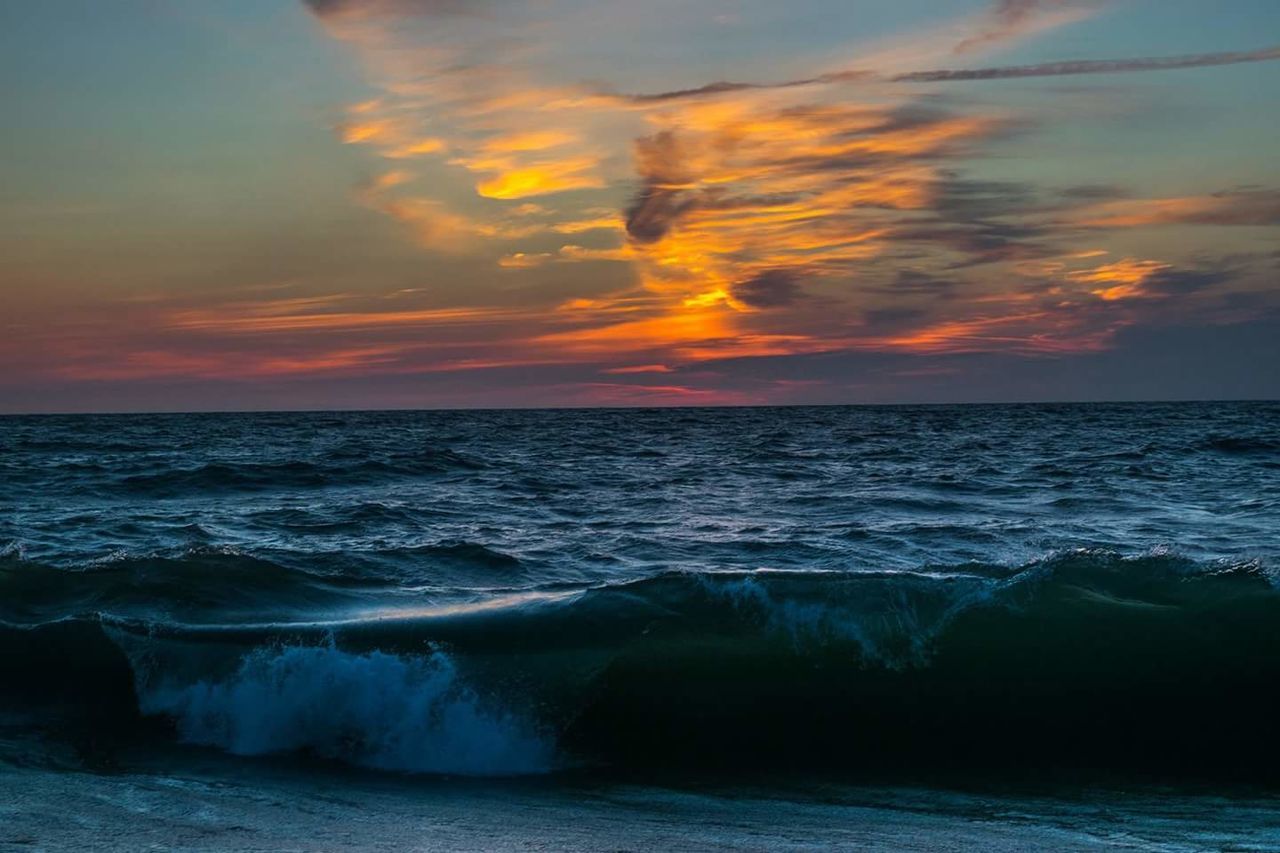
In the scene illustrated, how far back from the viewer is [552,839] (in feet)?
16.2

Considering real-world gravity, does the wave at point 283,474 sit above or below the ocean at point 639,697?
above

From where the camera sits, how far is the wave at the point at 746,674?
22.9ft

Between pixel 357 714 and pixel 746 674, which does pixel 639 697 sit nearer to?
pixel 746 674

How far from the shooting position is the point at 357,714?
7059mm

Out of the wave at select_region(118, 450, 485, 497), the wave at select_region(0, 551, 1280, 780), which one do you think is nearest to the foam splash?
the wave at select_region(0, 551, 1280, 780)

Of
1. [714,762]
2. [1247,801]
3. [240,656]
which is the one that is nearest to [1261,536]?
[1247,801]

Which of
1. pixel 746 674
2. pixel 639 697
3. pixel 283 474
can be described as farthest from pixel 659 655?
pixel 283 474

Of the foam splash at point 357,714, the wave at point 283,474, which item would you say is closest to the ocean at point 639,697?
the foam splash at point 357,714

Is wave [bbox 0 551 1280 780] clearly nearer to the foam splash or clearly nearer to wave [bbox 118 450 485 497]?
the foam splash

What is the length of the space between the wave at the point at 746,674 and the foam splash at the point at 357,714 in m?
0.02

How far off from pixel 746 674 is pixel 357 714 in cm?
271

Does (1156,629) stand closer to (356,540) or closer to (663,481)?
(356,540)

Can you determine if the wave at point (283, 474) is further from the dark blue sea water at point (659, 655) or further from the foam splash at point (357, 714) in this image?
the foam splash at point (357, 714)

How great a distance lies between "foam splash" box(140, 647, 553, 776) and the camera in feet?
22.0
